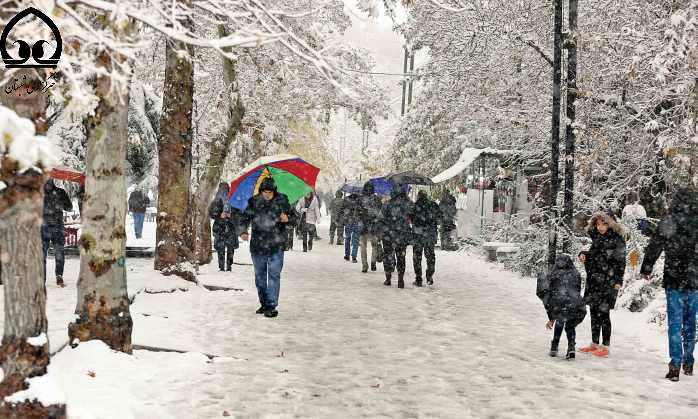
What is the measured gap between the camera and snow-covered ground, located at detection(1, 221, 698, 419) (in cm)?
605

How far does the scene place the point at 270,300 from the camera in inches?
412

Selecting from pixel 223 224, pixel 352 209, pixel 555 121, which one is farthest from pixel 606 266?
pixel 352 209

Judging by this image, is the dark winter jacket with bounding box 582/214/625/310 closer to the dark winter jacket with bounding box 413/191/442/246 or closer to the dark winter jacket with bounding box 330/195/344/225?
the dark winter jacket with bounding box 413/191/442/246

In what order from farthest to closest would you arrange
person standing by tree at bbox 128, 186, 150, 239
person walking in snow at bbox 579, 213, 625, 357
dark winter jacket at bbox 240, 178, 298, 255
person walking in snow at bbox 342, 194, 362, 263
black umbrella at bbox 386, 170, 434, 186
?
person standing by tree at bbox 128, 186, 150, 239, person walking in snow at bbox 342, 194, 362, 263, black umbrella at bbox 386, 170, 434, 186, dark winter jacket at bbox 240, 178, 298, 255, person walking in snow at bbox 579, 213, 625, 357

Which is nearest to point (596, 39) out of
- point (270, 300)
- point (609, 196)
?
point (609, 196)

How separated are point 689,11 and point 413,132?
85.9ft

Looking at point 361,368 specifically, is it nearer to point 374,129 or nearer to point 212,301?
point 212,301

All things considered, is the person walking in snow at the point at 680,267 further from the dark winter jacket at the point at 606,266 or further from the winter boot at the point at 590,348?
the winter boot at the point at 590,348

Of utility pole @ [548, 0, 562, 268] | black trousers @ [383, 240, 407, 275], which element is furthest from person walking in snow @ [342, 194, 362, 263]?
utility pole @ [548, 0, 562, 268]

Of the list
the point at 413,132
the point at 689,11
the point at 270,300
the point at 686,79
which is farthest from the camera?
the point at 413,132

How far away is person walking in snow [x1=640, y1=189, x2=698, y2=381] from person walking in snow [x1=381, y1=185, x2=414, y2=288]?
7041 mm

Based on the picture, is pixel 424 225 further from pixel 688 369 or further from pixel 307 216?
pixel 307 216

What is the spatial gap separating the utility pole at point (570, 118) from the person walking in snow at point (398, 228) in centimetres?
313

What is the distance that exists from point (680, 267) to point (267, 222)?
551 centimetres
